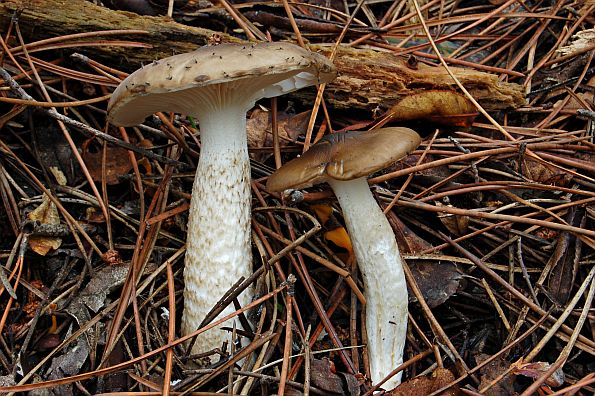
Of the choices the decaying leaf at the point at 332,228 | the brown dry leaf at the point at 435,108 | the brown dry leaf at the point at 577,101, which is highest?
the brown dry leaf at the point at 435,108

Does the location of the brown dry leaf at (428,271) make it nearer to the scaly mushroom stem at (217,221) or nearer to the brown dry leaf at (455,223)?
the brown dry leaf at (455,223)

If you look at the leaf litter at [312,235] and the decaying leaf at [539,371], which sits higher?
the leaf litter at [312,235]

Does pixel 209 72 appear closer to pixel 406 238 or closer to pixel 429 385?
pixel 406 238

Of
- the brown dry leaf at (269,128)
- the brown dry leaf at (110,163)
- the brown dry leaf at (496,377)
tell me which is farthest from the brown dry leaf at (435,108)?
the brown dry leaf at (110,163)

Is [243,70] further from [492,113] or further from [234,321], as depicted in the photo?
[492,113]

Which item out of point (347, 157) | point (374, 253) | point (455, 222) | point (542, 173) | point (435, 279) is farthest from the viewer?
point (542, 173)

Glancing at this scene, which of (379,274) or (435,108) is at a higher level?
(435,108)

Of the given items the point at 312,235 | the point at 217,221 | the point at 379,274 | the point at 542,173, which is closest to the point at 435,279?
the point at 379,274
